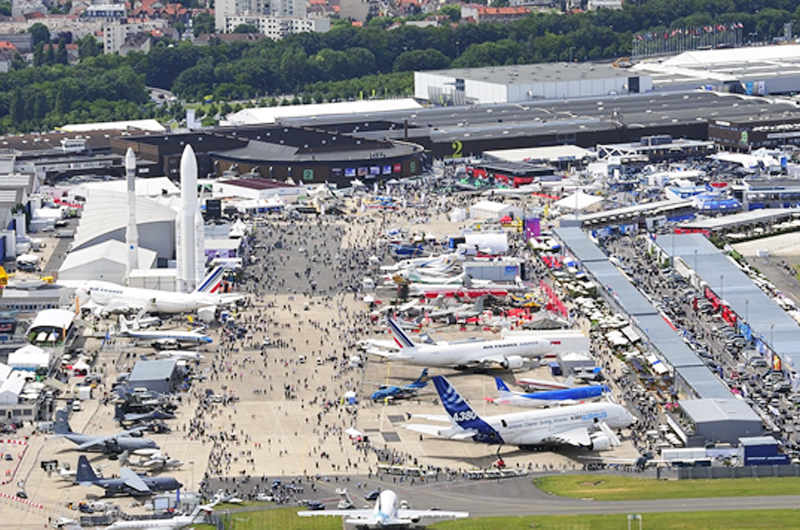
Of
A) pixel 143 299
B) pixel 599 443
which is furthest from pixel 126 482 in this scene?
pixel 143 299

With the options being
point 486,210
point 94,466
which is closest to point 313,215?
point 486,210

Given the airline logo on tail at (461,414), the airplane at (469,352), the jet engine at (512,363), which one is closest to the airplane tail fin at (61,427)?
the airline logo on tail at (461,414)

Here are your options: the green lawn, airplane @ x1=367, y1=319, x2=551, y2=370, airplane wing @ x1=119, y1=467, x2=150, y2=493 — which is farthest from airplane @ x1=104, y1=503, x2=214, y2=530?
airplane @ x1=367, y1=319, x2=551, y2=370

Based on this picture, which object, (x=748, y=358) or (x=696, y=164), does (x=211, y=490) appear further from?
(x=696, y=164)

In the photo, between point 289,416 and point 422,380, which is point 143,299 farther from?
point 289,416

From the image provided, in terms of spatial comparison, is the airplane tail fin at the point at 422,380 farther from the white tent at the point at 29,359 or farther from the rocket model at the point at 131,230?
the rocket model at the point at 131,230

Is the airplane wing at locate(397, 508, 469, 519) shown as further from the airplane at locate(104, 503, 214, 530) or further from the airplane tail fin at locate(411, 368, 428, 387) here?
the airplane tail fin at locate(411, 368, 428, 387)
